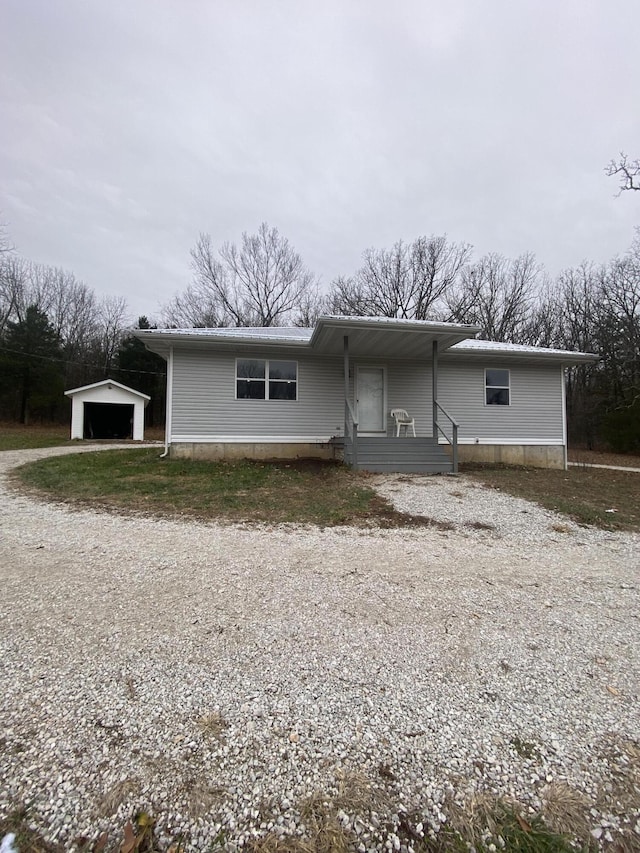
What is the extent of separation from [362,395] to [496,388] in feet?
13.7

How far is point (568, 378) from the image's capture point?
971 inches

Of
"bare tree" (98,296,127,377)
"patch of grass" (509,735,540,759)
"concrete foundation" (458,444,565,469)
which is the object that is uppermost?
"bare tree" (98,296,127,377)

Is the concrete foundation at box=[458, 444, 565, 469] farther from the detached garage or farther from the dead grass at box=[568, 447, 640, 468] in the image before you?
the detached garage

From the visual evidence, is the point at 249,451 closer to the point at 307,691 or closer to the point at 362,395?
the point at 362,395

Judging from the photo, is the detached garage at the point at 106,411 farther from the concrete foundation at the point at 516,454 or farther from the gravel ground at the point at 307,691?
the gravel ground at the point at 307,691

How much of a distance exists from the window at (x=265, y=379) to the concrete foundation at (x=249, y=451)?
4.32ft

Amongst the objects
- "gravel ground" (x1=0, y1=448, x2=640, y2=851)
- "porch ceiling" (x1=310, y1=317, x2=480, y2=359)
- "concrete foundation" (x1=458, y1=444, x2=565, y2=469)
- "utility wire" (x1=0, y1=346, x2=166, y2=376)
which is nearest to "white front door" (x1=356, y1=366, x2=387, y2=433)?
"porch ceiling" (x1=310, y1=317, x2=480, y2=359)

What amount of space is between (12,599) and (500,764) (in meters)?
3.05

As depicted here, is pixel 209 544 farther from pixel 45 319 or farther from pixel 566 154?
pixel 45 319

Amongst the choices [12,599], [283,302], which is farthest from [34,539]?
[283,302]

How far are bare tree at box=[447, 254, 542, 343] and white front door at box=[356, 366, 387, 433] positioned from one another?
677 inches

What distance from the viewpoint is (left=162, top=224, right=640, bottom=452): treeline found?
2286 centimetres

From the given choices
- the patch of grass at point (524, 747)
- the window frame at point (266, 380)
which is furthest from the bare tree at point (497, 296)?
the patch of grass at point (524, 747)

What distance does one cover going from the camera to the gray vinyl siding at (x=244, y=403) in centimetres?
1032
